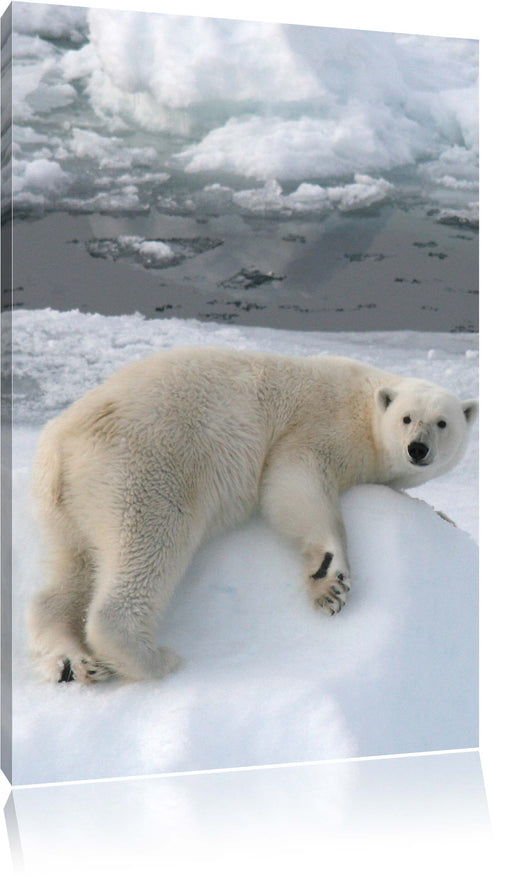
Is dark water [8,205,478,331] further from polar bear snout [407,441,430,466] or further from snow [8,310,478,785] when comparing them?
polar bear snout [407,441,430,466]

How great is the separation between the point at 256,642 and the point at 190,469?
0.84m

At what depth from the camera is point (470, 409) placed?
5.57 m

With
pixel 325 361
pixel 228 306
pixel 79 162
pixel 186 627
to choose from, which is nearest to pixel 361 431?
pixel 325 361

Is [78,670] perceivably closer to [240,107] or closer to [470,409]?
[470,409]

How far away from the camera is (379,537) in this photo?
211 inches

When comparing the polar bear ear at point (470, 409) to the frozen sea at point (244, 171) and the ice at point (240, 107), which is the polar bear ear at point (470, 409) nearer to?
the frozen sea at point (244, 171)

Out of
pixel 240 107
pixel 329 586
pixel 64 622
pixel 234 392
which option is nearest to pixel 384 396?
pixel 234 392

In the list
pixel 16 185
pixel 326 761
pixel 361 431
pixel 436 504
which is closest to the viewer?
pixel 16 185

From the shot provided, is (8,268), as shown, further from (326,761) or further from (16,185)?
(326,761)

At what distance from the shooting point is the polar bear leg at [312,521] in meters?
5.08

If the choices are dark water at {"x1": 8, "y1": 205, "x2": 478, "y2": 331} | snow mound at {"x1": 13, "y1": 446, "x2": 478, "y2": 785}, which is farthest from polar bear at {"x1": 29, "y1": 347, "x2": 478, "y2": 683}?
dark water at {"x1": 8, "y1": 205, "x2": 478, "y2": 331}

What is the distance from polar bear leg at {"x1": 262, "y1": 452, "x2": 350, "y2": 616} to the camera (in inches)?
200

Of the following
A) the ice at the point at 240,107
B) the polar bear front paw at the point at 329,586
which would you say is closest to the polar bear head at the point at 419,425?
the polar bear front paw at the point at 329,586

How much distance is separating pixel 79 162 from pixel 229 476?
4.96ft
